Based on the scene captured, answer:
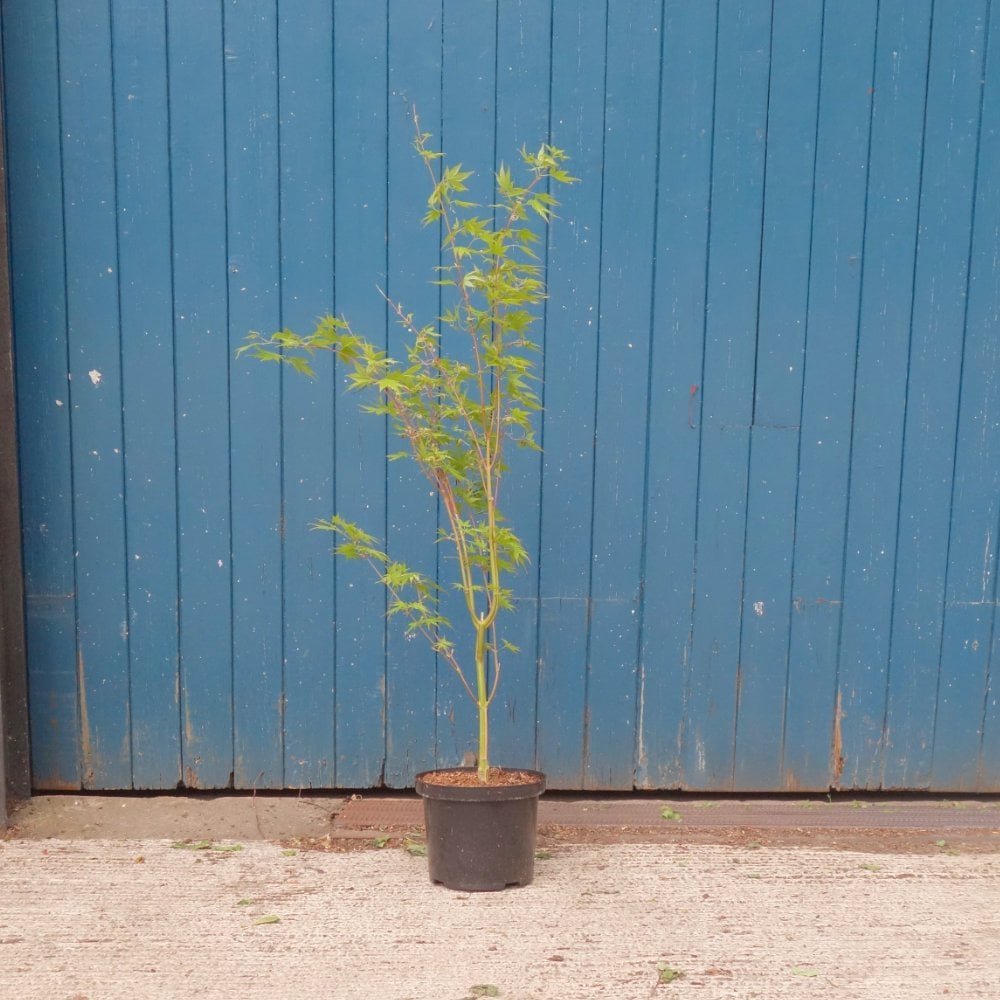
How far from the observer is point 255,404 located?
3059 millimetres

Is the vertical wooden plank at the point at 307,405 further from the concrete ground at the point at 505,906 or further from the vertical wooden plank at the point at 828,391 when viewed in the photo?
the vertical wooden plank at the point at 828,391

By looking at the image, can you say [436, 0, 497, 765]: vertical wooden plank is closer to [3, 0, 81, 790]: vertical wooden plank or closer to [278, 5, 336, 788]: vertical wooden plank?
[278, 5, 336, 788]: vertical wooden plank

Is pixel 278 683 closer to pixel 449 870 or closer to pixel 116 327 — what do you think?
pixel 449 870

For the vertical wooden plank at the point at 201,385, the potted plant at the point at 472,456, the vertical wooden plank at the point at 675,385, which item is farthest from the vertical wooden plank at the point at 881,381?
the vertical wooden plank at the point at 201,385

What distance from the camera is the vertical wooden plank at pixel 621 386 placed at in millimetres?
2982

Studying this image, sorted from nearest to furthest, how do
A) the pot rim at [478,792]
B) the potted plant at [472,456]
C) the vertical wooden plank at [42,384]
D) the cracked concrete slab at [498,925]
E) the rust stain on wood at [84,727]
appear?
the cracked concrete slab at [498,925] → the potted plant at [472,456] → the pot rim at [478,792] → the vertical wooden plank at [42,384] → the rust stain on wood at [84,727]

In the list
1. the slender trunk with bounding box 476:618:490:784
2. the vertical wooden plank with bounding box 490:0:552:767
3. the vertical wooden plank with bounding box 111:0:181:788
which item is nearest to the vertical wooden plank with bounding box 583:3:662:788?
the vertical wooden plank with bounding box 490:0:552:767

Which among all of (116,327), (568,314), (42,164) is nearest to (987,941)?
(568,314)

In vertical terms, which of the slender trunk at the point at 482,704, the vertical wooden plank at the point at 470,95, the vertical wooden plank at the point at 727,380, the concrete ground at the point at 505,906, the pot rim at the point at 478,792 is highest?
the vertical wooden plank at the point at 470,95

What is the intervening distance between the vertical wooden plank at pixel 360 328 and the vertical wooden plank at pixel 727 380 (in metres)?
0.99

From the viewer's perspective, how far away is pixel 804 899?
2.57 m

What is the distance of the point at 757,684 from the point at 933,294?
4.30 ft

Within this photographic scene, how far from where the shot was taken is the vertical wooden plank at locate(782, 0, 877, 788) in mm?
2986

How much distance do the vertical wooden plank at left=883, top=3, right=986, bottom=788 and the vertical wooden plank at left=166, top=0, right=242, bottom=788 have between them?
2.09m
